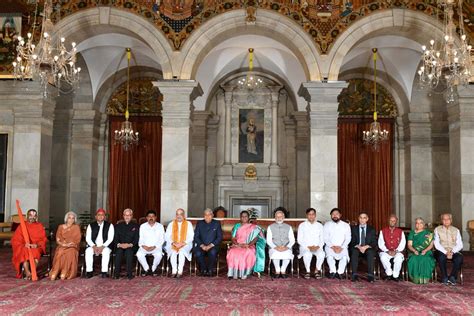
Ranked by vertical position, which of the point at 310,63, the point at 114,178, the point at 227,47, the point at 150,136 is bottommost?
the point at 114,178

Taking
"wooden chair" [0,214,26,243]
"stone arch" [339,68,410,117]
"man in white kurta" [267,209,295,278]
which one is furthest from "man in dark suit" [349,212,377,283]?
"stone arch" [339,68,410,117]

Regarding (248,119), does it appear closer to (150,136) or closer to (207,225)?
(150,136)

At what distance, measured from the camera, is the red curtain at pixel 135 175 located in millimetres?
14766

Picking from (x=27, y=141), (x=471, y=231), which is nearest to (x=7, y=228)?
(x=27, y=141)

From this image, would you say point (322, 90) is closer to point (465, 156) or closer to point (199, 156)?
point (465, 156)

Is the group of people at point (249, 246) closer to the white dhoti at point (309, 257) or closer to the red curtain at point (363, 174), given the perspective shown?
the white dhoti at point (309, 257)

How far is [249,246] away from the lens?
25.3 feet

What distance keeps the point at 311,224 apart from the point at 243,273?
1316mm

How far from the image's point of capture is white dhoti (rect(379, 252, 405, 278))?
290 inches

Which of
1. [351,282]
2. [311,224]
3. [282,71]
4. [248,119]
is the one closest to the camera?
[351,282]

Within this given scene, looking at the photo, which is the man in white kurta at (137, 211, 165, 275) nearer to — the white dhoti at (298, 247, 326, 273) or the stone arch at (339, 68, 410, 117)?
the white dhoti at (298, 247, 326, 273)

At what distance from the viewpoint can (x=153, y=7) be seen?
10.7 metres


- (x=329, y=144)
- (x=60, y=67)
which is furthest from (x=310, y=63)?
(x=60, y=67)

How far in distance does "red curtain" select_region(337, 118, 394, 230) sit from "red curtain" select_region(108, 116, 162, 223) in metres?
5.36
